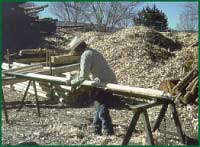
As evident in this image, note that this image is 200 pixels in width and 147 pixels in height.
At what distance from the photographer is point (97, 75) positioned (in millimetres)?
8148

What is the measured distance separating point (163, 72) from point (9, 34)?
1278 cm

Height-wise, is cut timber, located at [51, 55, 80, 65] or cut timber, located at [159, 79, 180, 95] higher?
cut timber, located at [51, 55, 80, 65]

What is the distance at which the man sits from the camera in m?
7.96

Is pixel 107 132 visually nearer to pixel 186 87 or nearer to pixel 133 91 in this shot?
pixel 133 91

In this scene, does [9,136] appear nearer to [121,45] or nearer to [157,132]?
[157,132]

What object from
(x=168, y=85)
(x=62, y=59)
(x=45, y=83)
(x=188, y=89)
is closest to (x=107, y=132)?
(x=188, y=89)

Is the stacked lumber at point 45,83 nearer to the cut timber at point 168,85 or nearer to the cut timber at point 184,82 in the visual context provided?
the cut timber at point 168,85

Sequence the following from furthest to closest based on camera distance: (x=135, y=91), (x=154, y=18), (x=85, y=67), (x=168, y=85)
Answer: (x=154, y=18), (x=168, y=85), (x=85, y=67), (x=135, y=91)

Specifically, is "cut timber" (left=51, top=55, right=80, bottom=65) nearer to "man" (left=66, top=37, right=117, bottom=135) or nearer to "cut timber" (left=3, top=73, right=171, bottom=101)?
"cut timber" (left=3, top=73, right=171, bottom=101)

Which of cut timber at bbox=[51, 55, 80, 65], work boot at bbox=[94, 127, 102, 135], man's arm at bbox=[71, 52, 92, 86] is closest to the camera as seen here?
man's arm at bbox=[71, 52, 92, 86]

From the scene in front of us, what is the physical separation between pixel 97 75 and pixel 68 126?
1390 millimetres

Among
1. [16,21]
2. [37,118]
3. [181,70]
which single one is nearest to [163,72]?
[181,70]

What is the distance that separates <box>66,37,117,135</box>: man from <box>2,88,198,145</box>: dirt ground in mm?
248

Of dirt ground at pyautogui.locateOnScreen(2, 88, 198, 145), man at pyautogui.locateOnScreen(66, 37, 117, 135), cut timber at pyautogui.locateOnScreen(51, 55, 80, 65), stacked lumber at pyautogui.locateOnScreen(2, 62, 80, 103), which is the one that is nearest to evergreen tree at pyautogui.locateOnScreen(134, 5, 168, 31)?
cut timber at pyautogui.locateOnScreen(51, 55, 80, 65)
